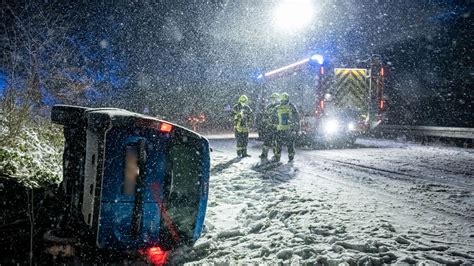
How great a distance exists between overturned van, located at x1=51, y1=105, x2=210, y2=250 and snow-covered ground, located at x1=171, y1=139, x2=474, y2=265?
1.68 ft

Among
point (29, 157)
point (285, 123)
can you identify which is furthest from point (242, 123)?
point (29, 157)

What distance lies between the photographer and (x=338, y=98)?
495 inches

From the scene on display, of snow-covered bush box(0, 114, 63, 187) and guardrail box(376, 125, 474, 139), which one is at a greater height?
guardrail box(376, 125, 474, 139)

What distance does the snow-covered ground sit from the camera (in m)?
3.21

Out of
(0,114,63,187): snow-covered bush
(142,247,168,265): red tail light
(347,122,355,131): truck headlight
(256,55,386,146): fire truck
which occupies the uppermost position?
(256,55,386,146): fire truck

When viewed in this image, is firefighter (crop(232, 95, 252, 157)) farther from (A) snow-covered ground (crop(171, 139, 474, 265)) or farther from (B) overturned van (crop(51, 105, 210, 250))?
(B) overturned van (crop(51, 105, 210, 250))

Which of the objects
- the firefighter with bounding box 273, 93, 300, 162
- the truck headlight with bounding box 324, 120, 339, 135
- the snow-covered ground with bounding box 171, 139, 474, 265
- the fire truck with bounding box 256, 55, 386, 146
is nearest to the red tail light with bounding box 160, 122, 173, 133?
the snow-covered ground with bounding box 171, 139, 474, 265

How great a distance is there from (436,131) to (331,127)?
459cm

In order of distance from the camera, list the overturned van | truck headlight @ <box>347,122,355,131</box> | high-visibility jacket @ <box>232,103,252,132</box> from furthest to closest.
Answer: truck headlight @ <box>347,122,355,131</box>
high-visibility jacket @ <box>232,103,252,132</box>
the overturned van

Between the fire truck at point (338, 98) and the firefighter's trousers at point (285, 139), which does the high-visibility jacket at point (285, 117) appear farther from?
the fire truck at point (338, 98)

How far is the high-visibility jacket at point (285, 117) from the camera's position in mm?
8609

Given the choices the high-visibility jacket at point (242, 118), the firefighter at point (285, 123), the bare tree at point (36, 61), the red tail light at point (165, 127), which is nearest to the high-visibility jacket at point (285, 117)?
the firefighter at point (285, 123)

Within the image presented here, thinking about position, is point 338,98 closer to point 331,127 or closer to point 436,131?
point 331,127

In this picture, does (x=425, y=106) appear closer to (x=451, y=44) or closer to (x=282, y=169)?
(x=451, y=44)
